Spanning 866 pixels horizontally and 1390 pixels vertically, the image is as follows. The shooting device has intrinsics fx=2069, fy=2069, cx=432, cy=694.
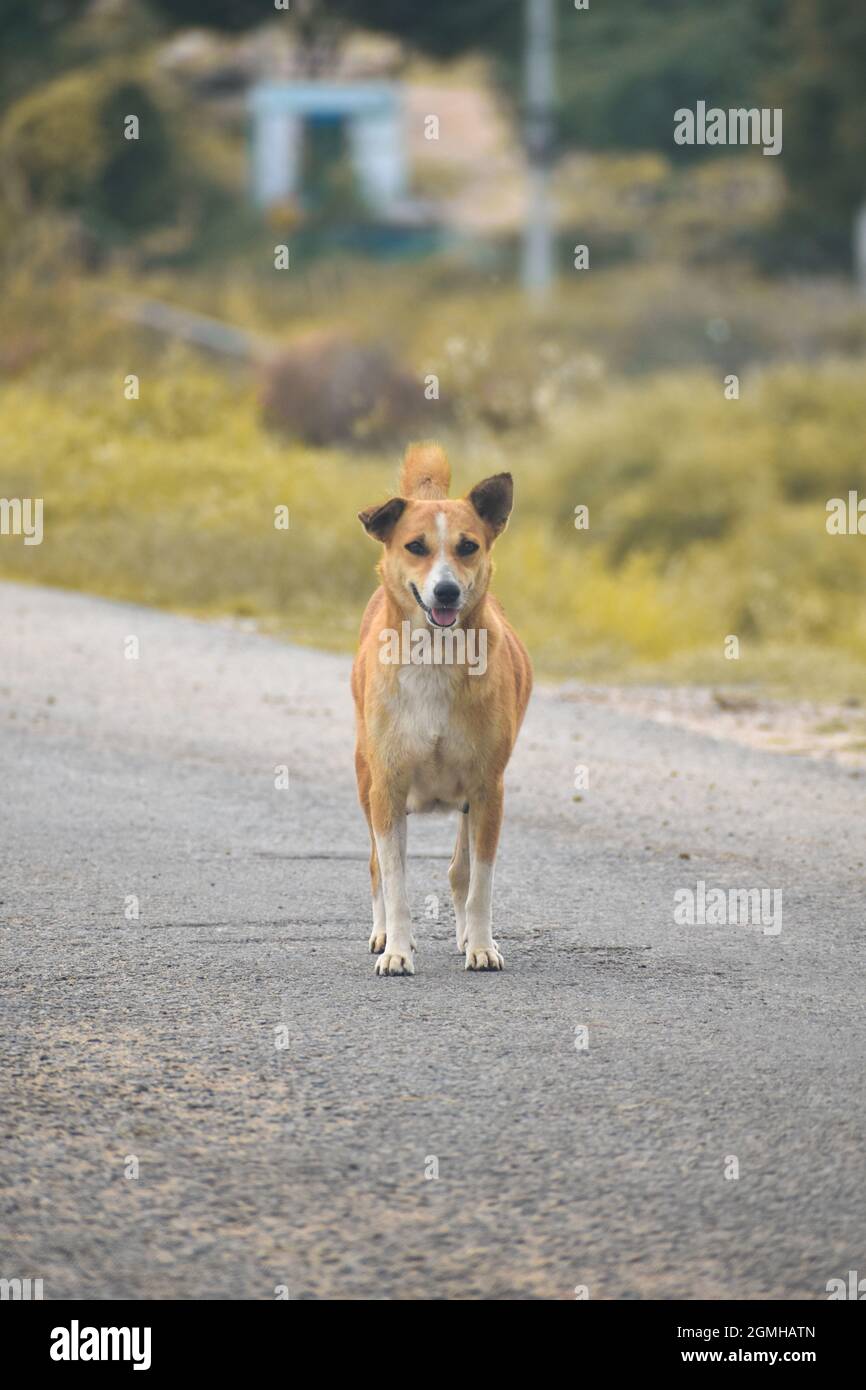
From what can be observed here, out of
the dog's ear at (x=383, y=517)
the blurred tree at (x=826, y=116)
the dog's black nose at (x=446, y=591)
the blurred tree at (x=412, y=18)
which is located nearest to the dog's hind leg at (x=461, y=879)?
the dog's black nose at (x=446, y=591)

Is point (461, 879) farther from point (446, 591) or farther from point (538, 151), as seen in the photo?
point (538, 151)

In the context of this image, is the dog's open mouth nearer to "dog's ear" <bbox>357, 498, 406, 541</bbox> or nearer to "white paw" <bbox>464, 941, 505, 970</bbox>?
"dog's ear" <bbox>357, 498, 406, 541</bbox>

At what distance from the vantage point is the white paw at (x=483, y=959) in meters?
6.61

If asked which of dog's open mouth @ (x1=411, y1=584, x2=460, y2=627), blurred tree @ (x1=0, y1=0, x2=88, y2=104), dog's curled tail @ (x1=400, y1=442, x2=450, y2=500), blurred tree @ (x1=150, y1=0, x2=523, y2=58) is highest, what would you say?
blurred tree @ (x1=150, y1=0, x2=523, y2=58)

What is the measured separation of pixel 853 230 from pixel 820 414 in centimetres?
2346

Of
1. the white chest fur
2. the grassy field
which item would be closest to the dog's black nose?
the white chest fur

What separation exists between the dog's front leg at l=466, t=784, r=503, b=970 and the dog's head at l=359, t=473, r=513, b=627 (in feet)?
1.94

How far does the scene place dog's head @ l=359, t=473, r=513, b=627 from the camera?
634cm

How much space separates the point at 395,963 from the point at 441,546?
1.32 metres

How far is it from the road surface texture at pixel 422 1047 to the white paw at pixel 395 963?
0.08 metres

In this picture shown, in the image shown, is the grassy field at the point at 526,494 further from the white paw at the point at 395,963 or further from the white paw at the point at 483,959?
the white paw at the point at 395,963

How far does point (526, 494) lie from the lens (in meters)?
23.5

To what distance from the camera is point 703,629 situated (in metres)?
18.0

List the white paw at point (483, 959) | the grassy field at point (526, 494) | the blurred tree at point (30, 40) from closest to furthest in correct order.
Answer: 1. the white paw at point (483, 959)
2. the grassy field at point (526, 494)
3. the blurred tree at point (30, 40)
